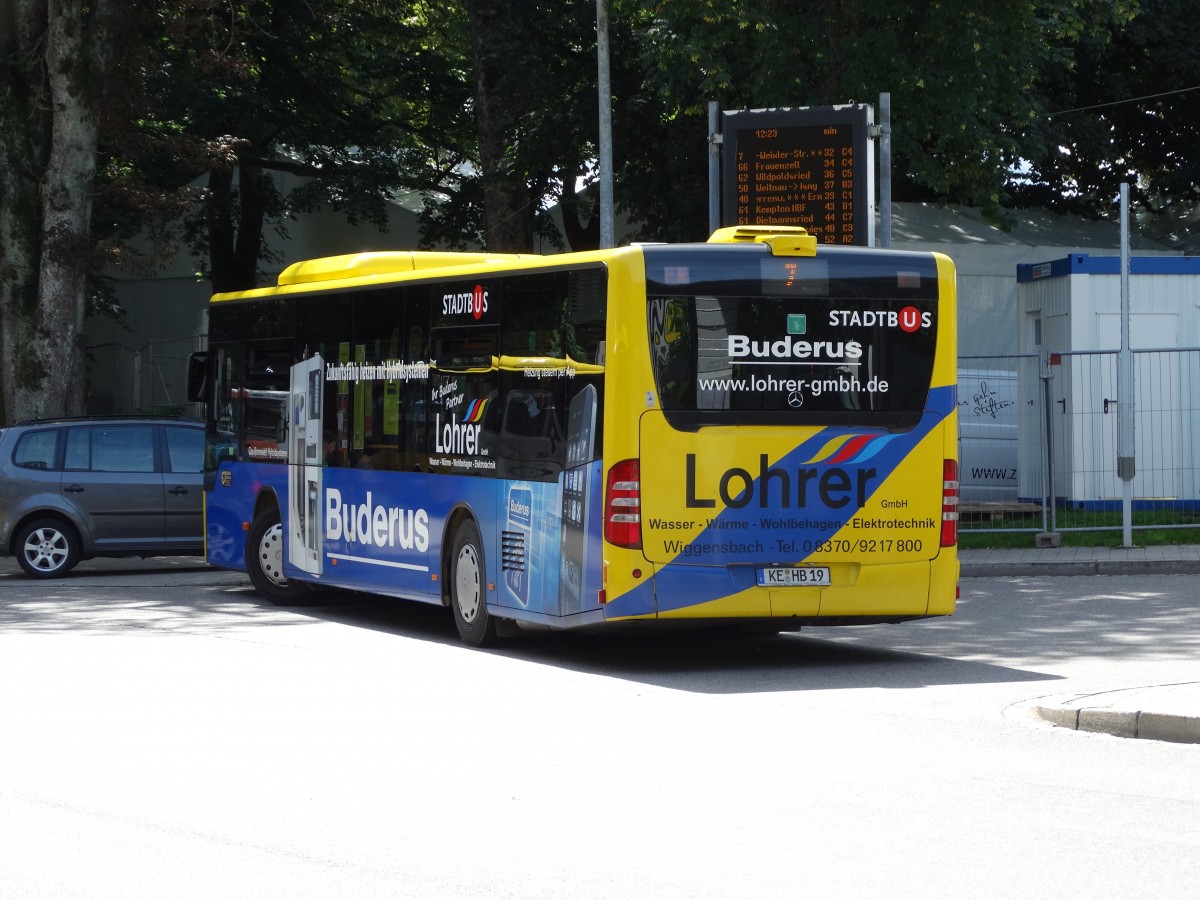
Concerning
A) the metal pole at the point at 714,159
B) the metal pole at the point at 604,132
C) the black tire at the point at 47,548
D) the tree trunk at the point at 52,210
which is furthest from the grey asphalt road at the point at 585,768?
the tree trunk at the point at 52,210

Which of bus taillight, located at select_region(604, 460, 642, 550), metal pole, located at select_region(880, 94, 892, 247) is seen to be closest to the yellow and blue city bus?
bus taillight, located at select_region(604, 460, 642, 550)

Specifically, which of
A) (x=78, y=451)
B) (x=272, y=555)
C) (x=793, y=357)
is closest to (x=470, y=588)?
(x=793, y=357)

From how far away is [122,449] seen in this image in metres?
20.3

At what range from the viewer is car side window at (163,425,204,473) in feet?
67.3

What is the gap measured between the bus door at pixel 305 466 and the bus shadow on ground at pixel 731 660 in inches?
33.1

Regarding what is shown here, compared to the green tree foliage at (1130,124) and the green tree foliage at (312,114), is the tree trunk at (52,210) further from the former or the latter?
the green tree foliage at (1130,124)

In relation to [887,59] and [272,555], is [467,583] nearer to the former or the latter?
[272,555]

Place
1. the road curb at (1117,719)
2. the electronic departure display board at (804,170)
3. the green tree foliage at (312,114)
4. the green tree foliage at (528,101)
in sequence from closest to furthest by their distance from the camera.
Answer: the road curb at (1117,719) → the electronic departure display board at (804,170) → the green tree foliage at (528,101) → the green tree foliage at (312,114)

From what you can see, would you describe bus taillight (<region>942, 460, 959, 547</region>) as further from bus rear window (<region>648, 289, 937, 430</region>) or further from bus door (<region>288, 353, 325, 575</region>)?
bus door (<region>288, 353, 325, 575</region>)

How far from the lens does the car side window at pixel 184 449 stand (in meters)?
20.5

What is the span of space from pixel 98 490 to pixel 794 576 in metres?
10.8

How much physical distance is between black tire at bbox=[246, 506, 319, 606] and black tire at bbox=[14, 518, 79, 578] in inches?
151

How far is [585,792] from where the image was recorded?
748cm

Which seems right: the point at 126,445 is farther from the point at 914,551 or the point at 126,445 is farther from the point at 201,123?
the point at 201,123
